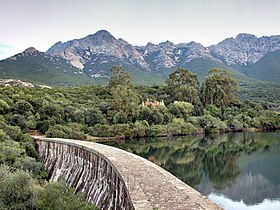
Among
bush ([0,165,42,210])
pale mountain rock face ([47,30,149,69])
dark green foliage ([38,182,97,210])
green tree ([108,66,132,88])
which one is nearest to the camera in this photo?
dark green foliage ([38,182,97,210])

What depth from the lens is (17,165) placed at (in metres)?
21.6

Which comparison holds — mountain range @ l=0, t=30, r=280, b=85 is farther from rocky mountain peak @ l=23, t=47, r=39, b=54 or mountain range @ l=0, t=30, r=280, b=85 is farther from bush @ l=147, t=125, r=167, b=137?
bush @ l=147, t=125, r=167, b=137

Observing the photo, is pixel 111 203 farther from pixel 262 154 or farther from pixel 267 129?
pixel 267 129

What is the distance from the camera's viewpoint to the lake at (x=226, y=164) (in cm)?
2050

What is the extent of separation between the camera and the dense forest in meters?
34.2

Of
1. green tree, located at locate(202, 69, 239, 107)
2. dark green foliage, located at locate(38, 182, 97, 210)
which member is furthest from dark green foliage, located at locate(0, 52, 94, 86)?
dark green foliage, located at locate(38, 182, 97, 210)

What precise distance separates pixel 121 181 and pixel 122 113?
39.4 m

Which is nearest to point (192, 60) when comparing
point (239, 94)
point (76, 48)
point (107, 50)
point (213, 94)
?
point (107, 50)

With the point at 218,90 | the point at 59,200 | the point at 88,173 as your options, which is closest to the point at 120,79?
the point at 218,90

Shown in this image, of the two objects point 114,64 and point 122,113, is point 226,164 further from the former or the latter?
point 114,64

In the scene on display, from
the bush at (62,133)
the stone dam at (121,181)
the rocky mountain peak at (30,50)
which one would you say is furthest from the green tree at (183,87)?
the rocky mountain peak at (30,50)

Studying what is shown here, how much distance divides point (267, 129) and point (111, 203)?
49790mm

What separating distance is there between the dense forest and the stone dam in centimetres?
310

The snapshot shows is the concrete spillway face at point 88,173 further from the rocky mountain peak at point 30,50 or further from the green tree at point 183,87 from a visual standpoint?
the rocky mountain peak at point 30,50
